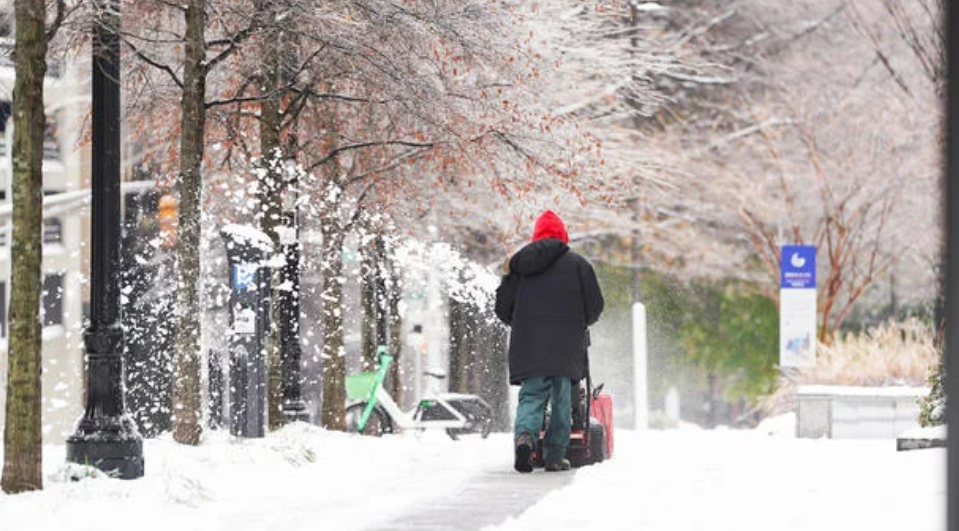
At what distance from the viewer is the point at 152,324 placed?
23.8 metres

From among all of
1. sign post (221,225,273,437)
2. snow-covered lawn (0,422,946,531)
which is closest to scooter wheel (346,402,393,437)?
snow-covered lawn (0,422,946,531)

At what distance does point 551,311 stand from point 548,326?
110mm

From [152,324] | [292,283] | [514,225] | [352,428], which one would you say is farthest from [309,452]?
[514,225]

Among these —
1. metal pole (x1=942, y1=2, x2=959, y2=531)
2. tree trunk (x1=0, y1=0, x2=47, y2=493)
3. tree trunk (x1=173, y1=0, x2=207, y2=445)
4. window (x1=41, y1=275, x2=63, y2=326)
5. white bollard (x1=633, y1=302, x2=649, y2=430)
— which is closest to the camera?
metal pole (x1=942, y1=2, x2=959, y2=531)

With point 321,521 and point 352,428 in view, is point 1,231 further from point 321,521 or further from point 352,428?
point 321,521

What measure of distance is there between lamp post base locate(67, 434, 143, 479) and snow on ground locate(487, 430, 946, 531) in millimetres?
2762

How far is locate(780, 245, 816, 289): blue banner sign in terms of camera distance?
1028 inches

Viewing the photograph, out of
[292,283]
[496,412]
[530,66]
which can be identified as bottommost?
[496,412]

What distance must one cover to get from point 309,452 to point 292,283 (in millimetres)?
3176

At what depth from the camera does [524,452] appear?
42.6 feet

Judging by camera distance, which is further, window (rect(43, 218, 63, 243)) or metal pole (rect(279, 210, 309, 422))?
window (rect(43, 218, 63, 243))

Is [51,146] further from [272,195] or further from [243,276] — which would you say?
[243,276]

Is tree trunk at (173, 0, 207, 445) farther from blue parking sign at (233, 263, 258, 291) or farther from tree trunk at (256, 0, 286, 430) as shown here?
tree trunk at (256, 0, 286, 430)

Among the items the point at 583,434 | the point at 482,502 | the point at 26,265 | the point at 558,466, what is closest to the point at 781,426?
the point at 583,434
